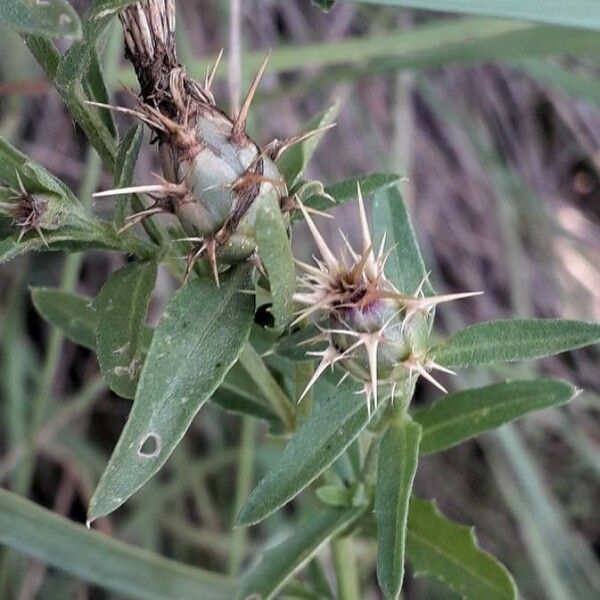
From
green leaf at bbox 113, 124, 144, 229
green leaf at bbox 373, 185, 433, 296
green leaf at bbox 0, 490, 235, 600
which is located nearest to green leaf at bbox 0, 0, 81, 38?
green leaf at bbox 113, 124, 144, 229

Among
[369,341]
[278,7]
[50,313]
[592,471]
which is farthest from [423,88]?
[369,341]

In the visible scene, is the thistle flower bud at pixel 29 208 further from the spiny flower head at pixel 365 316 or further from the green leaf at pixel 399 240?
the green leaf at pixel 399 240

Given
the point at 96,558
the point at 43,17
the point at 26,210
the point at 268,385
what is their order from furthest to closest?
the point at 96,558 < the point at 268,385 < the point at 26,210 < the point at 43,17

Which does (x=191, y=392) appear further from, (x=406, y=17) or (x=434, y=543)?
(x=406, y=17)

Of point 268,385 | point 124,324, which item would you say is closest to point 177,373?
point 124,324

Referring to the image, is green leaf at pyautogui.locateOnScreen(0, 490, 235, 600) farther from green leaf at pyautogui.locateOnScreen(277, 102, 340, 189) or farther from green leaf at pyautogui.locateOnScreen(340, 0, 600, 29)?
green leaf at pyautogui.locateOnScreen(340, 0, 600, 29)

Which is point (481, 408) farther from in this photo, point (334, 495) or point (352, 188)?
point (352, 188)
